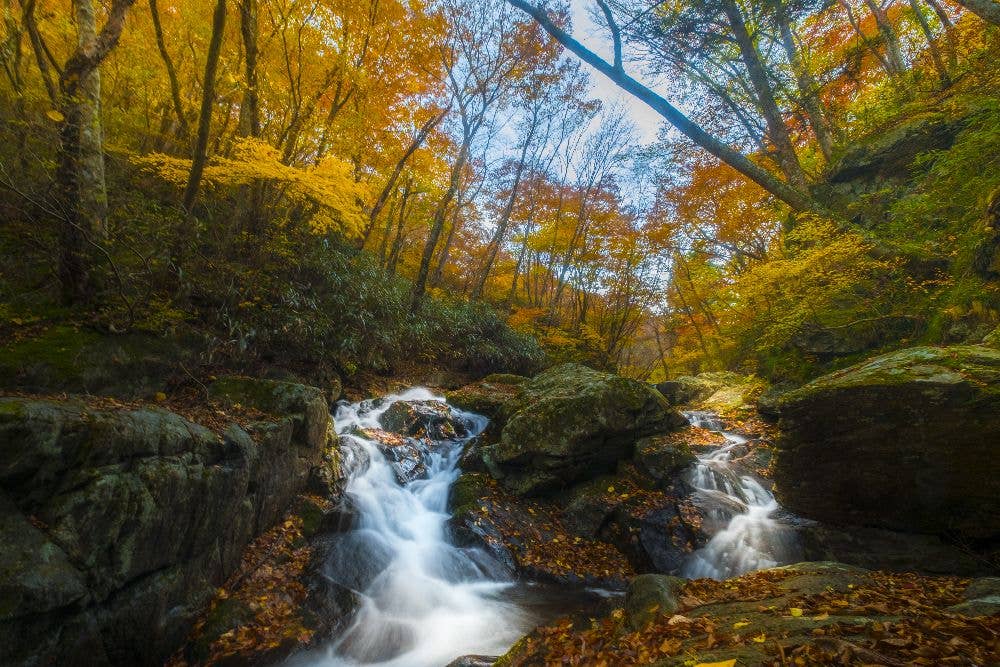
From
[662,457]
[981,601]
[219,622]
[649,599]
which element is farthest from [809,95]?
[219,622]

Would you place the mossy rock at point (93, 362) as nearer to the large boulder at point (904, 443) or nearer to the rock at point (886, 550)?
the large boulder at point (904, 443)

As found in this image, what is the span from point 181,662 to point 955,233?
37.2ft

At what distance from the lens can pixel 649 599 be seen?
3.49 meters

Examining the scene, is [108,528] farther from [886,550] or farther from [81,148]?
[886,550]

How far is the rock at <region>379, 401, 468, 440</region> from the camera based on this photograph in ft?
29.6

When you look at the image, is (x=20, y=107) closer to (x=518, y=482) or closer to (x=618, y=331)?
(x=518, y=482)

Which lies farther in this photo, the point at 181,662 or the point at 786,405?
the point at 786,405

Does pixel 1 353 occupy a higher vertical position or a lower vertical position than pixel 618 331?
lower

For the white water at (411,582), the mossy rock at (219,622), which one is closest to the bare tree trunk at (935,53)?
the white water at (411,582)

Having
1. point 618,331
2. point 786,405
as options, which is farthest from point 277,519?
point 618,331

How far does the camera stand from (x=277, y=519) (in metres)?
5.36

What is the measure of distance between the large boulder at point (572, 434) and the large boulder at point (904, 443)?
2.59 m

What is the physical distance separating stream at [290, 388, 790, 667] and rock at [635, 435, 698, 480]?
274 millimetres

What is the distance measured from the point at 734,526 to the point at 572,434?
2.84 metres
